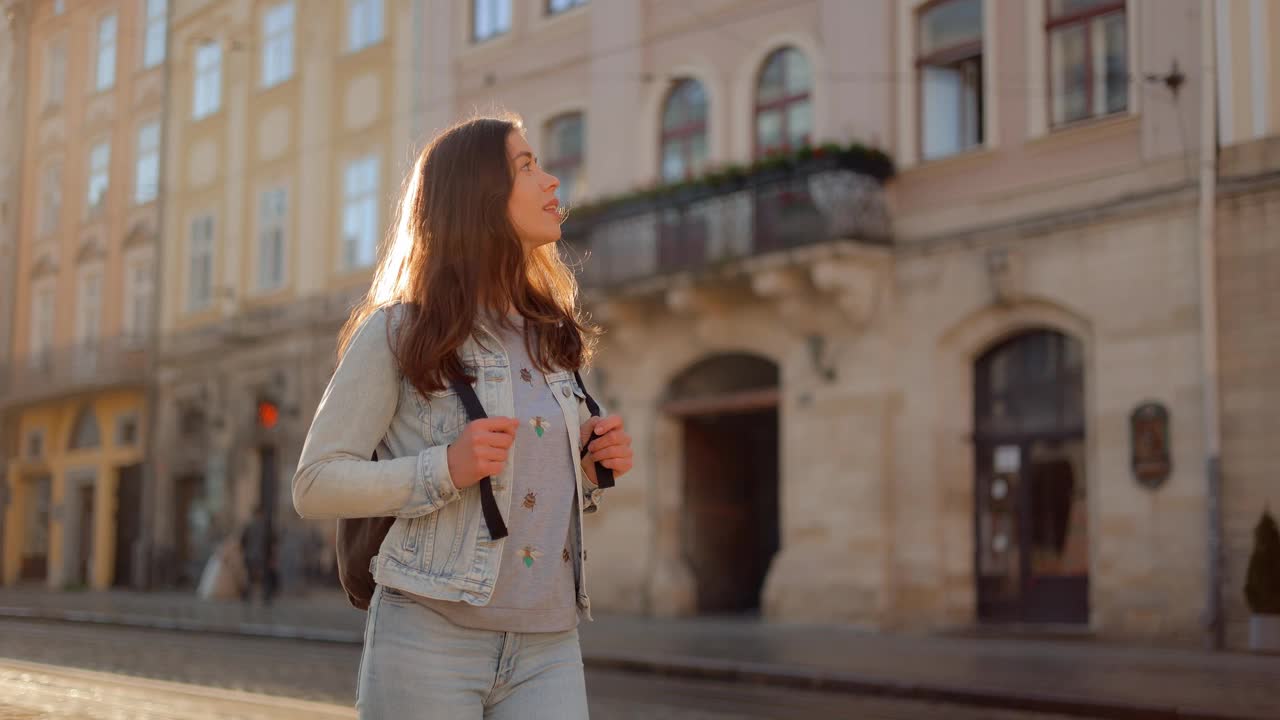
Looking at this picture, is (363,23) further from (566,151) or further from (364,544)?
(364,544)

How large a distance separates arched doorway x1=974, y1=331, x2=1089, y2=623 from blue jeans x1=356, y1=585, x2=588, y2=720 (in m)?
15.5

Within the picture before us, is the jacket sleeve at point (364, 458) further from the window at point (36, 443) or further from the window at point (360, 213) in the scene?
the window at point (36, 443)

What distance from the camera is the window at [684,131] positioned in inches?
871

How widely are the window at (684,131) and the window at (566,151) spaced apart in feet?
6.39

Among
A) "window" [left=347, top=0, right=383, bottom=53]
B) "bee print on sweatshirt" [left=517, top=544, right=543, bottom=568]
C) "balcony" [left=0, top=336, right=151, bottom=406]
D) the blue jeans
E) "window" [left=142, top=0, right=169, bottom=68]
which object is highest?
"window" [left=142, top=0, right=169, bottom=68]

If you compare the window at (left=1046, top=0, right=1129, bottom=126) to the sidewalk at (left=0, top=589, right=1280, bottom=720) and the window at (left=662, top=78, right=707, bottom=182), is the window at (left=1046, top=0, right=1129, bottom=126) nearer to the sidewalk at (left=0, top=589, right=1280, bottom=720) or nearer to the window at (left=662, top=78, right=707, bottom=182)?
the window at (left=662, top=78, right=707, bottom=182)

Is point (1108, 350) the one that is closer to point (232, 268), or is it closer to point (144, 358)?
point (232, 268)

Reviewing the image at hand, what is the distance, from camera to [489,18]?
2636cm

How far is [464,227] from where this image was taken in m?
2.87

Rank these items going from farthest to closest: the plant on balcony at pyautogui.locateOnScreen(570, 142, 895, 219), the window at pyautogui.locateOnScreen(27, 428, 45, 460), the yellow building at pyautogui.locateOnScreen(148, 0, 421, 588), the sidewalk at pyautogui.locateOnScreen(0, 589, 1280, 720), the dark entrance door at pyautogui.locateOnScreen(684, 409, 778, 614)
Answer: the window at pyautogui.locateOnScreen(27, 428, 45, 460)
the yellow building at pyautogui.locateOnScreen(148, 0, 421, 588)
the dark entrance door at pyautogui.locateOnScreen(684, 409, 778, 614)
the plant on balcony at pyautogui.locateOnScreen(570, 142, 895, 219)
the sidewalk at pyautogui.locateOnScreen(0, 589, 1280, 720)

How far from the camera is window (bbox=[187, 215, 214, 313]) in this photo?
111 ft

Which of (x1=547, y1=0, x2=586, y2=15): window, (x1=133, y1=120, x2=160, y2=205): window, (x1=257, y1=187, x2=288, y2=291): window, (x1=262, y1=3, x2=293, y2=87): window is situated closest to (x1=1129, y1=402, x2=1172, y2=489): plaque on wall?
(x1=547, y1=0, x2=586, y2=15): window

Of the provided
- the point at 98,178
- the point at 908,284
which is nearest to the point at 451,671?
the point at 908,284

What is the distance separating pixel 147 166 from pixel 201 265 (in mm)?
3186
